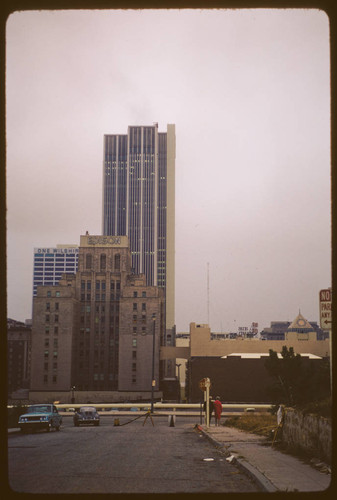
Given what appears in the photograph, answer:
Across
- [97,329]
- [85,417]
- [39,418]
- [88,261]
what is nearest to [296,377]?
[39,418]

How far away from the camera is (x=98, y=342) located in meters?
116

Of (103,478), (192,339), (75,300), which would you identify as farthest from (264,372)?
(103,478)

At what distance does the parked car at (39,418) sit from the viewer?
24406 millimetres

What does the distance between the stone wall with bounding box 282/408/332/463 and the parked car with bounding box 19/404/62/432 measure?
13.5 meters

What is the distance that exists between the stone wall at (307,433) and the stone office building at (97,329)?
266 feet

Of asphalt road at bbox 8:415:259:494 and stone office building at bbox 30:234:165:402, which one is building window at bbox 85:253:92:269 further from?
asphalt road at bbox 8:415:259:494

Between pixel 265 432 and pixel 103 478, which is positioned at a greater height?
pixel 103 478

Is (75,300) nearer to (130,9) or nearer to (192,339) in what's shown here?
(192,339)

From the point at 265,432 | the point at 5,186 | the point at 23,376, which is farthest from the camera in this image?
the point at 23,376

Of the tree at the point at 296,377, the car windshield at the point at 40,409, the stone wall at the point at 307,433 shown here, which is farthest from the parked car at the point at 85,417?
the tree at the point at 296,377

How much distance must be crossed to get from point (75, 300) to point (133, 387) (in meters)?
19.4

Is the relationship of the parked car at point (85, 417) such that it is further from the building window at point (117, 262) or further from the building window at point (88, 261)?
the building window at point (88, 261)

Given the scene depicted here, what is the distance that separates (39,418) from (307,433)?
16239 mm

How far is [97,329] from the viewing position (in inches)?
4545
